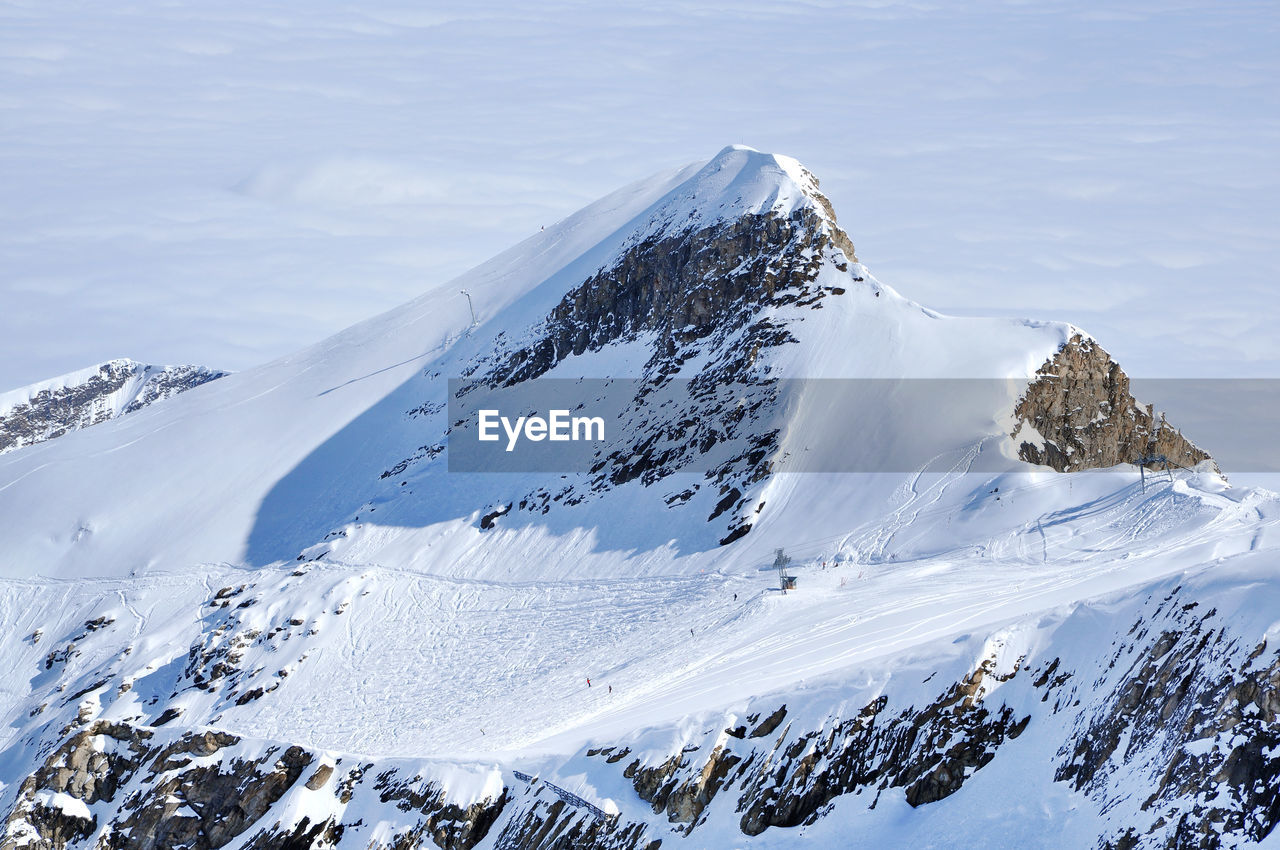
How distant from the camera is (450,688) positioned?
6638 cm

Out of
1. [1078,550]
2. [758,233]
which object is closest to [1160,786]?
[1078,550]

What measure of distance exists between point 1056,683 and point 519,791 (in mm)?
18921

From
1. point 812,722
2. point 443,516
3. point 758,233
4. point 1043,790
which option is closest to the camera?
point 1043,790

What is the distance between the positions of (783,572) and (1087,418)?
2438 cm

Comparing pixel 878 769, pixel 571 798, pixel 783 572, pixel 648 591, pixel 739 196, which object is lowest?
pixel 648 591

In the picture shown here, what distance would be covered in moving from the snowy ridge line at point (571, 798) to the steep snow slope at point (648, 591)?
0.13m

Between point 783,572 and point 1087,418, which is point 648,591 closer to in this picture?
point 783,572

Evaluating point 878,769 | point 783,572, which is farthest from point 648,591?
point 878,769

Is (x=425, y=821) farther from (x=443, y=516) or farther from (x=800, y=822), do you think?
(x=443, y=516)

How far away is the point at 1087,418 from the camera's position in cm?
7919

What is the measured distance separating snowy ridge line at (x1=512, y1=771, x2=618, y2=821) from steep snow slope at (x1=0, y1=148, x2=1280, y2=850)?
0.13 m

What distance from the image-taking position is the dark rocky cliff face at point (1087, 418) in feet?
255

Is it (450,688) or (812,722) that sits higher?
(812,722)

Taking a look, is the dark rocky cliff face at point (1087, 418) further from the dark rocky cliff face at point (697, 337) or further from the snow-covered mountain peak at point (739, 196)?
the snow-covered mountain peak at point (739, 196)
